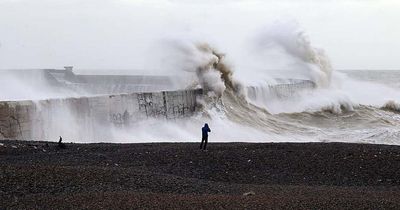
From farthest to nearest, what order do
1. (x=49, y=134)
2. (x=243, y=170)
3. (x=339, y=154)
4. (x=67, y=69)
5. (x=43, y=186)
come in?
(x=67, y=69)
(x=49, y=134)
(x=339, y=154)
(x=243, y=170)
(x=43, y=186)

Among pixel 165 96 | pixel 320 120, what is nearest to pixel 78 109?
pixel 165 96

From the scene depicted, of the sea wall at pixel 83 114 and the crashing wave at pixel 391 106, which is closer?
the sea wall at pixel 83 114

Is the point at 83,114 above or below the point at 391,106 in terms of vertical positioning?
above

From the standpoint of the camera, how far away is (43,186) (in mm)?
8828

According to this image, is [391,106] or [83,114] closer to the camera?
[83,114]

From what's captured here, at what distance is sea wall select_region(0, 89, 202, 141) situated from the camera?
16.0m

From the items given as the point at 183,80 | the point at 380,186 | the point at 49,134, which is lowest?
the point at 380,186

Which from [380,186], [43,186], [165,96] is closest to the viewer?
[43,186]

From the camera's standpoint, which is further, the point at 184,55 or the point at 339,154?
the point at 184,55

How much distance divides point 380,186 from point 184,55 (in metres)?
18.6

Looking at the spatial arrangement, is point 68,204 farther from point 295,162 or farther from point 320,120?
point 320,120

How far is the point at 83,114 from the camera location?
18.7 meters

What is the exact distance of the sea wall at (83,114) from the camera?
16.0 m

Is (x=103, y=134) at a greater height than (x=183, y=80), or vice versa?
(x=183, y=80)
